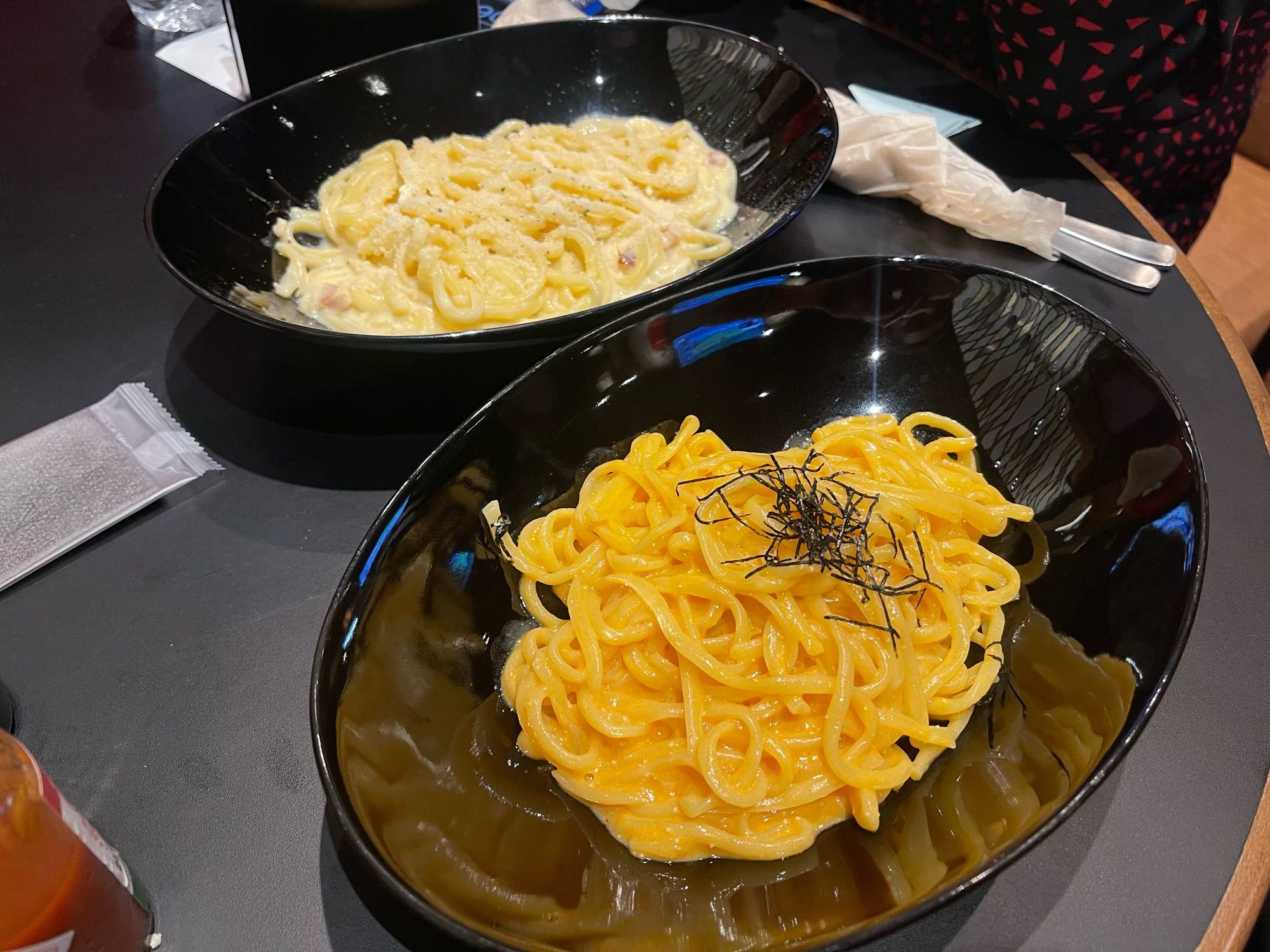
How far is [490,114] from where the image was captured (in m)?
2.20

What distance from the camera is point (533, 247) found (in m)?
→ 1.81

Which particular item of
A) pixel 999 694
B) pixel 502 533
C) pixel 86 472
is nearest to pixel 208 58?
pixel 86 472

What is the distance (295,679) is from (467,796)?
0.38 meters

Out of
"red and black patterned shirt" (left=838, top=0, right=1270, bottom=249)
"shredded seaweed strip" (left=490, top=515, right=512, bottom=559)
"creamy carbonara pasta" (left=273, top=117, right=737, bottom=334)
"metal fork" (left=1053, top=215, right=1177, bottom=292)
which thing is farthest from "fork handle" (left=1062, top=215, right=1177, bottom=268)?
"shredded seaweed strip" (left=490, top=515, right=512, bottom=559)

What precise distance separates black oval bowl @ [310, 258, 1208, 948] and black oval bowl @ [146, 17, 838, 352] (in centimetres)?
20

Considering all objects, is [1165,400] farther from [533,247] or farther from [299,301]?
[299,301]

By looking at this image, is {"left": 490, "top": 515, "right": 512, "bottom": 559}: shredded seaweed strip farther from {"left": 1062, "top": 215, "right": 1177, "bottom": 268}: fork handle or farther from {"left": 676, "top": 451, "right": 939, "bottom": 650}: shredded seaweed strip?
{"left": 1062, "top": 215, "right": 1177, "bottom": 268}: fork handle

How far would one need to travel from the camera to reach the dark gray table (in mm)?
→ 988

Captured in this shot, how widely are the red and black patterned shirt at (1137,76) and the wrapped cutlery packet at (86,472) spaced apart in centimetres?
201

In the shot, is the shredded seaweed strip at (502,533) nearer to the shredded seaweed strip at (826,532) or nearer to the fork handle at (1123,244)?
the shredded seaweed strip at (826,532)

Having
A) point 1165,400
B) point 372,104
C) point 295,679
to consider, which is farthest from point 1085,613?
point 372,104

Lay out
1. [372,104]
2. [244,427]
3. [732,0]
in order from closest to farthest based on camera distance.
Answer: [244,427] → [372,104] → [732,0]

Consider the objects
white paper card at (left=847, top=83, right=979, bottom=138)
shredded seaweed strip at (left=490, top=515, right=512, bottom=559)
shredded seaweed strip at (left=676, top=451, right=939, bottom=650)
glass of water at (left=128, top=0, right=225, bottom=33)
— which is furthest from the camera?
glass of water at (left=128, top=0, right=225, bottom=33)

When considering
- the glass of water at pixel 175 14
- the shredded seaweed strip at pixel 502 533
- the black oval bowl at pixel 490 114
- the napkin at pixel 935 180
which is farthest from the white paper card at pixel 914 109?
the glass of water at pixel 175 14
